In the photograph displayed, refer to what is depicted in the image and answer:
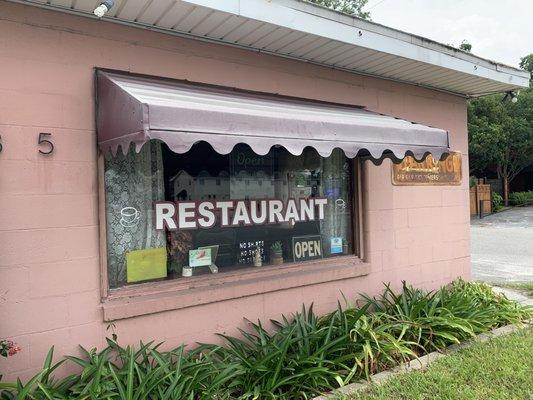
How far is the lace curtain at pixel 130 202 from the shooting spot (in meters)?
3.95

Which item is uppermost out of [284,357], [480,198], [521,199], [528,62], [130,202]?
[528,62]

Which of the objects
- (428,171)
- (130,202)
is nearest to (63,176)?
(130,202)

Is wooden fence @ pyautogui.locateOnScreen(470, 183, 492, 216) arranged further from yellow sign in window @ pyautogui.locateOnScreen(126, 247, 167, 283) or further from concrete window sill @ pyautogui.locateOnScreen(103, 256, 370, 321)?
yellow sign in window @ pyautogui.locateOnScreen(126, 247, 167, 283)

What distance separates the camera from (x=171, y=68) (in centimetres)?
414

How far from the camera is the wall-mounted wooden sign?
592cm

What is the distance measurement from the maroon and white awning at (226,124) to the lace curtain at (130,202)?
0.45 metres

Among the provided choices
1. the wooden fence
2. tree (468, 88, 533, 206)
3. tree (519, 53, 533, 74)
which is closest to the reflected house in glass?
tree (468, 88, 533, 206)

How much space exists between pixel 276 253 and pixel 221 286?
89 centimetres

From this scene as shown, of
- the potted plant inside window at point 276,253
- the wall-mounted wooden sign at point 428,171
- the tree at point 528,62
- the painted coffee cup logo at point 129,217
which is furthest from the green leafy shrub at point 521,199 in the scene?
the painted coffee cup logo at point 129,217

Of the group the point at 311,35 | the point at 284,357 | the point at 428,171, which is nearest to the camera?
the point at 284,357

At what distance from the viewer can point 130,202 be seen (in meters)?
4.07

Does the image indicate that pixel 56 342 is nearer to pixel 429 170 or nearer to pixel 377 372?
pixel 377 372

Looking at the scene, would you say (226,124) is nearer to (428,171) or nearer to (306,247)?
(306,247)

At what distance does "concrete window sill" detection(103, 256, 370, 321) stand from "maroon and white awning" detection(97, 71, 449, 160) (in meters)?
1.25
